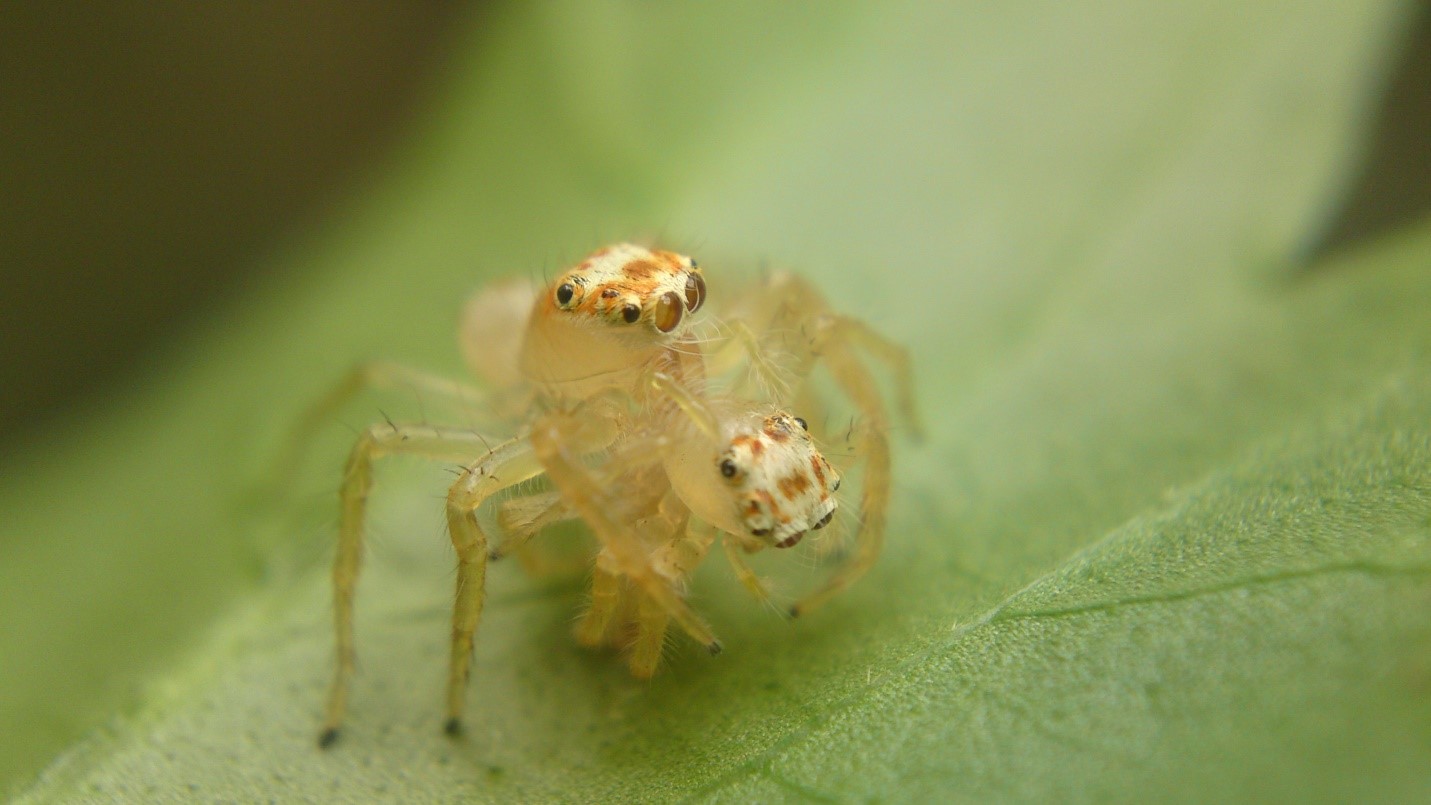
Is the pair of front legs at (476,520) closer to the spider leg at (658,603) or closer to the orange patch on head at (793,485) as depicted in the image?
the spider leg at (658,603)

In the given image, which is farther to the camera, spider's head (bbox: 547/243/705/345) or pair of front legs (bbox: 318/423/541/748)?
spider's head (bbox: 547/243/705/345)

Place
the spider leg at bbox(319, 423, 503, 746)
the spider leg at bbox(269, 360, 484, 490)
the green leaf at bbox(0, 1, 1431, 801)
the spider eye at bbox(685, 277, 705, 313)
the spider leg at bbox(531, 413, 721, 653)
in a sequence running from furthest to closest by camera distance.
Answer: the spider leg at bbox(269, 360, 484, 490), the spider eye at bbox(685, 277, 705, 313), the spider leg at bbox(319, 423, 503, 746), the spider leg at bbox(531, 413, 721, 653), the green leaf at bbox(0, 1, 1431, 801)

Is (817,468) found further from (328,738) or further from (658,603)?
(328,738)

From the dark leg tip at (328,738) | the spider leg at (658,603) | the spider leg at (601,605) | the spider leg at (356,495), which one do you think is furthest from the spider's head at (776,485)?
the dark leg tip at (328,738)

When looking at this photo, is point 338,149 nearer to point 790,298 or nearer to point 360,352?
point 360,352

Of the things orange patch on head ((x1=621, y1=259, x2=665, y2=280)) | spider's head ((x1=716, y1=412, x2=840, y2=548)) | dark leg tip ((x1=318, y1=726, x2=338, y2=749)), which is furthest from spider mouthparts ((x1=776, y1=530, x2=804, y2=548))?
dark leg tip ((x1=318, y1=726, x2=338, y2=749))

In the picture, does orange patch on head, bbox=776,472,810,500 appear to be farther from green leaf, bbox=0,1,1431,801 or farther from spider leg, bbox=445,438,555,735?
spider leg, bbox=445,438,555,735
